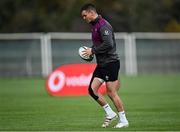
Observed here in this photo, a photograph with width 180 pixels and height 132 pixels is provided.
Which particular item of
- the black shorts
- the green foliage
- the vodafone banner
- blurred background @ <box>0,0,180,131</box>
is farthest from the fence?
the black shorts

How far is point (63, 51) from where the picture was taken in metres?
44.2

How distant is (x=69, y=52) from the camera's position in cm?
Result: 4409

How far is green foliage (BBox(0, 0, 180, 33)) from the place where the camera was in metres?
57.2

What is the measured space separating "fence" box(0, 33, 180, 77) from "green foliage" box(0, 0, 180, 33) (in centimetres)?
960

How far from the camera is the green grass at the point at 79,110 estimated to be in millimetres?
16625

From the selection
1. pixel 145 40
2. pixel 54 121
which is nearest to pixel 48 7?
pixel 145 40

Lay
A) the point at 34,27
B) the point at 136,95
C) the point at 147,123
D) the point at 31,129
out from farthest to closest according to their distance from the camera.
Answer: the point at 34,27, the point at 136,95, the point at 147,123, the point at 31,129

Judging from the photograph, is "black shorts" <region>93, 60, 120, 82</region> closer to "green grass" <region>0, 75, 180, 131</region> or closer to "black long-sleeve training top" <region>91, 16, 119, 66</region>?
"black long-sleeve training top" <region>91, 16, 119, 66</region>

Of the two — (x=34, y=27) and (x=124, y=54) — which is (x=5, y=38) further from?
(x=34, y=27)

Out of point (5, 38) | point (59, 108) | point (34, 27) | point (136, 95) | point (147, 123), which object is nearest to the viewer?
point (147, 123)

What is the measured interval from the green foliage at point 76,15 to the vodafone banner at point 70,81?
26.1 meters

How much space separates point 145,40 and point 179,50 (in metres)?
1.93

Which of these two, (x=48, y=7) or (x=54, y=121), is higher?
(x=48, y=7)

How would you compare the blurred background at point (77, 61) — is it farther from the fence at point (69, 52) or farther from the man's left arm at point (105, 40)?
the man's left arm at point (105, 40)
